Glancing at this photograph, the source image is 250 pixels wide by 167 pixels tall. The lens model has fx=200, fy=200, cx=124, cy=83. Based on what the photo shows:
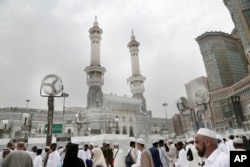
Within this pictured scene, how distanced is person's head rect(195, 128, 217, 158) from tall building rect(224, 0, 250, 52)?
2999 inches

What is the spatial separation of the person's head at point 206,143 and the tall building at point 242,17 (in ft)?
250

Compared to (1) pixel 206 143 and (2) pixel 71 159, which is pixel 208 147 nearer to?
(1) pixel 206 143

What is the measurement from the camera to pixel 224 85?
82.1 m

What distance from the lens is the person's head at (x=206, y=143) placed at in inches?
90.7

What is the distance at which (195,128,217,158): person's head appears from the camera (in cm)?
230

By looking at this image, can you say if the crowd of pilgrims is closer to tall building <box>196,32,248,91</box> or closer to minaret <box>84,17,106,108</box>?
minaret <box>84,17,106,108</box>

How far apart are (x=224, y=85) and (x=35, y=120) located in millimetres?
71460

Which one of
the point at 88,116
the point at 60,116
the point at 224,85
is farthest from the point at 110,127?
the point at 224,85

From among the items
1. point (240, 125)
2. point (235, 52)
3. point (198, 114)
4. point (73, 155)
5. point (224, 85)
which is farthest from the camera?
point (235, 52)

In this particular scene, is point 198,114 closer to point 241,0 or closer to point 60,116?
point 60,116

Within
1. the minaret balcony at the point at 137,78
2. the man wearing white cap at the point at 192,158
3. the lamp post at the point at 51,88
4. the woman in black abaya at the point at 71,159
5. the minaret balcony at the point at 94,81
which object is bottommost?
the man wearing white cap at the point at 192,158

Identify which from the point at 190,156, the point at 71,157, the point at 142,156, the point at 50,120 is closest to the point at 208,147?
the point at 71,157

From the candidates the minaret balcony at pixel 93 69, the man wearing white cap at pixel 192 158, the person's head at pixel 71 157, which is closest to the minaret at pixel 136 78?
the minaret balcony at pixel 93 69

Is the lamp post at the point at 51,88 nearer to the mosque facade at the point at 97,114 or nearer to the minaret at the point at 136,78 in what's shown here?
the mosque facade at the point at 97,114
